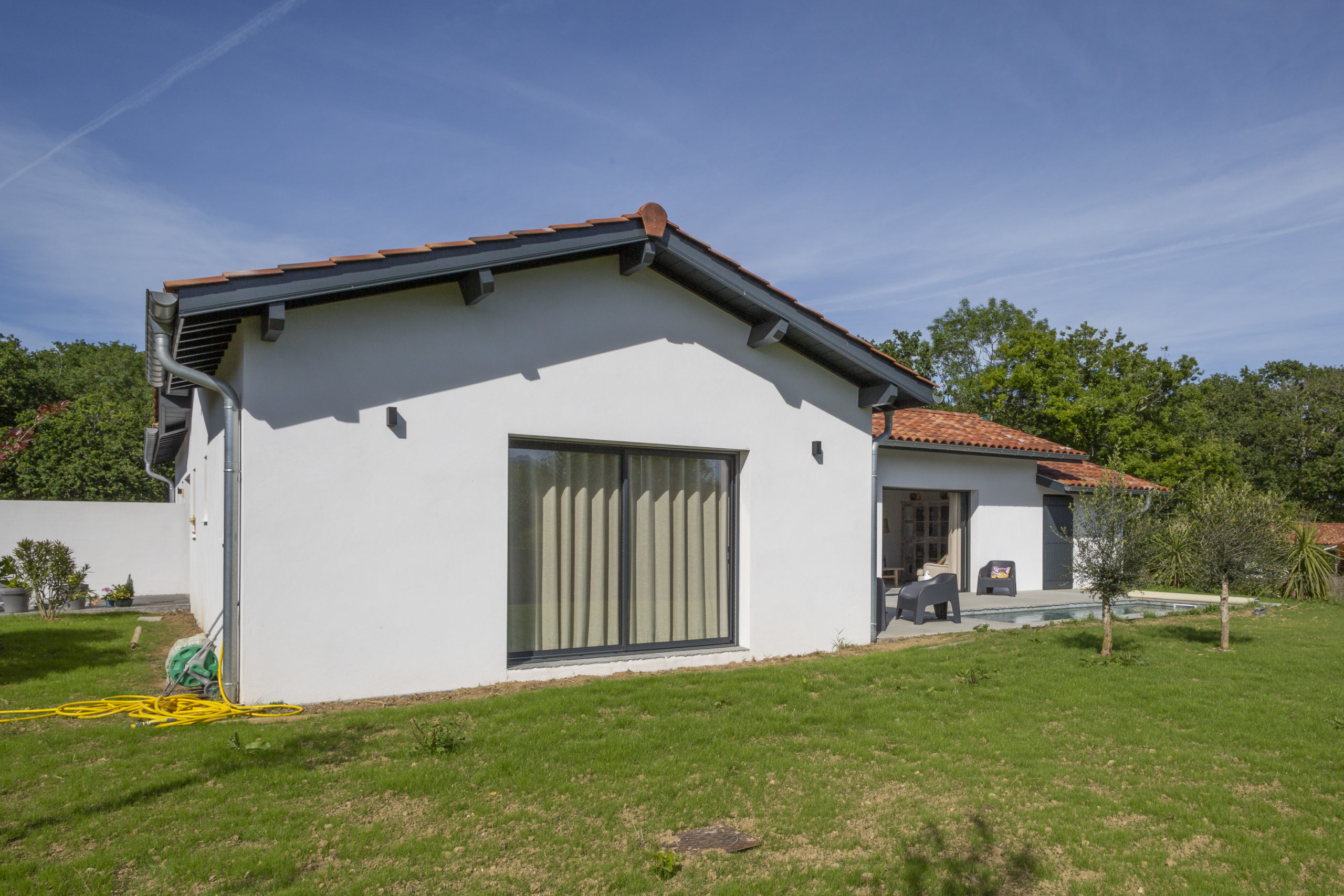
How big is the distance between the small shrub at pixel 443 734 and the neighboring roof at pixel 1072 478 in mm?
15066

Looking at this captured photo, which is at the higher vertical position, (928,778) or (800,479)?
(800,479)

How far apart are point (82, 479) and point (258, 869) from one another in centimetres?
3420

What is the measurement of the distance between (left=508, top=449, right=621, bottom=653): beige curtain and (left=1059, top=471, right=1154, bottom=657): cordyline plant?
5620 mm

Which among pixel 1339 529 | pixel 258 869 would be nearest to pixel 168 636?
pixel 258 869

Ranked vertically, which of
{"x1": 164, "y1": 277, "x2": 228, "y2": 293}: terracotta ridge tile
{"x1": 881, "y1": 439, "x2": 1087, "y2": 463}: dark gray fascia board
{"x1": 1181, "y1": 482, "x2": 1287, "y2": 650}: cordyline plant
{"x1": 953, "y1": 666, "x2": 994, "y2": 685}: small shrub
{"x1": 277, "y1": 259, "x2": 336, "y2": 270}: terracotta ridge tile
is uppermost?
{"x1": 277, "y1": 259, "x2": 336, "y2": 270}: terracotta ridge tile

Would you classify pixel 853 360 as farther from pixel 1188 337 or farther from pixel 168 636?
pixel 1188 337

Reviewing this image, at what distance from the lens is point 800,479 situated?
10156mm

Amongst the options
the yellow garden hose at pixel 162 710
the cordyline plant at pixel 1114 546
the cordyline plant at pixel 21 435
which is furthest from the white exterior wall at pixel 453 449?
the cordyline plant at pixel 21 435

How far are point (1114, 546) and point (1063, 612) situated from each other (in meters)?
5.15

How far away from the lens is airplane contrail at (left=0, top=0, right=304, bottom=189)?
13.0 meters

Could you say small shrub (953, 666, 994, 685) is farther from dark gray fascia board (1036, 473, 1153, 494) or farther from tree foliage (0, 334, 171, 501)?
tree foliage (0, 334, 171, 501)

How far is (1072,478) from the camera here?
18609mm

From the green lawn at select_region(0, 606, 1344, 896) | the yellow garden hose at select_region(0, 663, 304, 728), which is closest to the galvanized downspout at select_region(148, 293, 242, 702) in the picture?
the yellow garden hose at select_region(0, 663, 304, 728)

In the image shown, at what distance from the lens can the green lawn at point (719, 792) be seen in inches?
161
